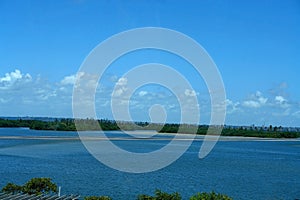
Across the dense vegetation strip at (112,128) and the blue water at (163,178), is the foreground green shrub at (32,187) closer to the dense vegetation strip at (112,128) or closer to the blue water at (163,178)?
the blue water at (163,178)

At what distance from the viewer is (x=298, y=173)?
23031 millimetres

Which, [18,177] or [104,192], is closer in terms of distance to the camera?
[104,192]

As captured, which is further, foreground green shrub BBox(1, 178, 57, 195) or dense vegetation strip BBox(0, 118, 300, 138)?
dense vegetation strip BBox(0, 118, 300, 138)

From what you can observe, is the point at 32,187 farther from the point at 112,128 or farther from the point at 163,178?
the point at 112,128

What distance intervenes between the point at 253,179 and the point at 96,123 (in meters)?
60.5

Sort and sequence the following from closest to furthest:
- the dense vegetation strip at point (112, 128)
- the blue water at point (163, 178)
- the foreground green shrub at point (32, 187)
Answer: the foreground green shrub at point (32, 187)
the blue water at point (163, 178)
the dense vegetation strip at point (112, 128)

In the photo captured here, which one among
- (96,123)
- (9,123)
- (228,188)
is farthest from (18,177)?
(9,123)

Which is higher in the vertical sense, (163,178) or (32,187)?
(32,187)

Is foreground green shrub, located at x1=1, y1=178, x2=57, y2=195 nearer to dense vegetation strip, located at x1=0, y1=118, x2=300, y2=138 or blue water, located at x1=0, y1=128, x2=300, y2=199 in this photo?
blue water, located at x1=0, y1=128, x2=300, y2=199

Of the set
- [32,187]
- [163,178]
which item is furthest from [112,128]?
[32,187]

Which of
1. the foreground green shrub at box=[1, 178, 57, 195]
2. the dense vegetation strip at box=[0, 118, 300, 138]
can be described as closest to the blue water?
the foreground green shrub at box=[1, 178, 57, 195]

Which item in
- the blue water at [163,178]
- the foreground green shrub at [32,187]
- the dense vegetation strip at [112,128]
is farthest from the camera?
the dense vegetation strip at [112,128]

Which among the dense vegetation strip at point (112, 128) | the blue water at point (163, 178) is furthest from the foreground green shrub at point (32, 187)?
the dense vegetation strip at point (112, 128)

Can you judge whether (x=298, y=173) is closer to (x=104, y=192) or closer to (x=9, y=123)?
(x=104, y=192)
